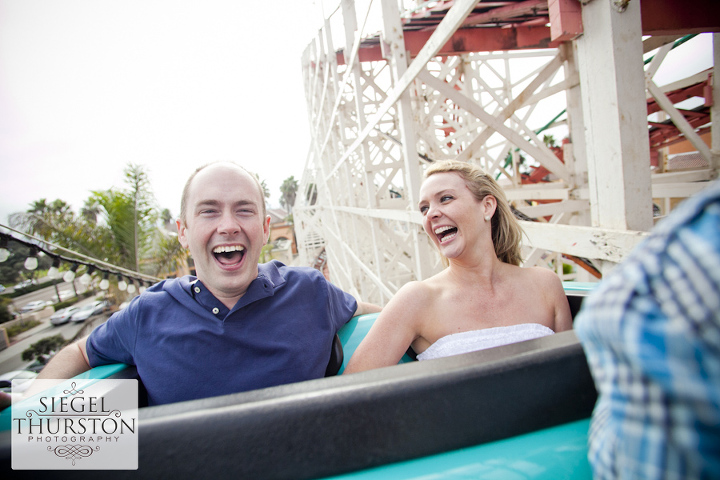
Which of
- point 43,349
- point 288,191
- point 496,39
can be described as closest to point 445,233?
point 496,39

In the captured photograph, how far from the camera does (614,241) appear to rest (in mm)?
1207

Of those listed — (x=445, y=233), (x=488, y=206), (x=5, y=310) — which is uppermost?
(x=488, y=206)

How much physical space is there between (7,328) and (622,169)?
8.38m

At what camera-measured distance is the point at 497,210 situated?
5.27ft

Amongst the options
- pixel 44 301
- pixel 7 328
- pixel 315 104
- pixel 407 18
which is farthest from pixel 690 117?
pixel 44 301

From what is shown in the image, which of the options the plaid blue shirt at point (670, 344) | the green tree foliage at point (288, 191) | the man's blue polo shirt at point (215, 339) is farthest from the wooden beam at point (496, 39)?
the green tree foliage at point (288, 191)

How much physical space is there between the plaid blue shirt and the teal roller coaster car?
32 centimetres

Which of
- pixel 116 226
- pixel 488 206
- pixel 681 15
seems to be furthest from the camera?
pixel 116 226

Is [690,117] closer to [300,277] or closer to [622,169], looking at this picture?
[622,169]

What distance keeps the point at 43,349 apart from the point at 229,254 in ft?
26.2

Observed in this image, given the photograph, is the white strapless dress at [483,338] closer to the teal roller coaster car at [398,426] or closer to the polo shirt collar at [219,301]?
the teal roller coaster car at [398,426]

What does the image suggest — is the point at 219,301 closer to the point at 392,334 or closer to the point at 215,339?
the point at 215,339

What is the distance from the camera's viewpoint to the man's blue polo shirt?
1.18 m

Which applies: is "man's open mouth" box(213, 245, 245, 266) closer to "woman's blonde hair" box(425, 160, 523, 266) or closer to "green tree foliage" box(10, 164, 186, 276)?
"woman's blonde hair" box(425, 160, 523, 266)
